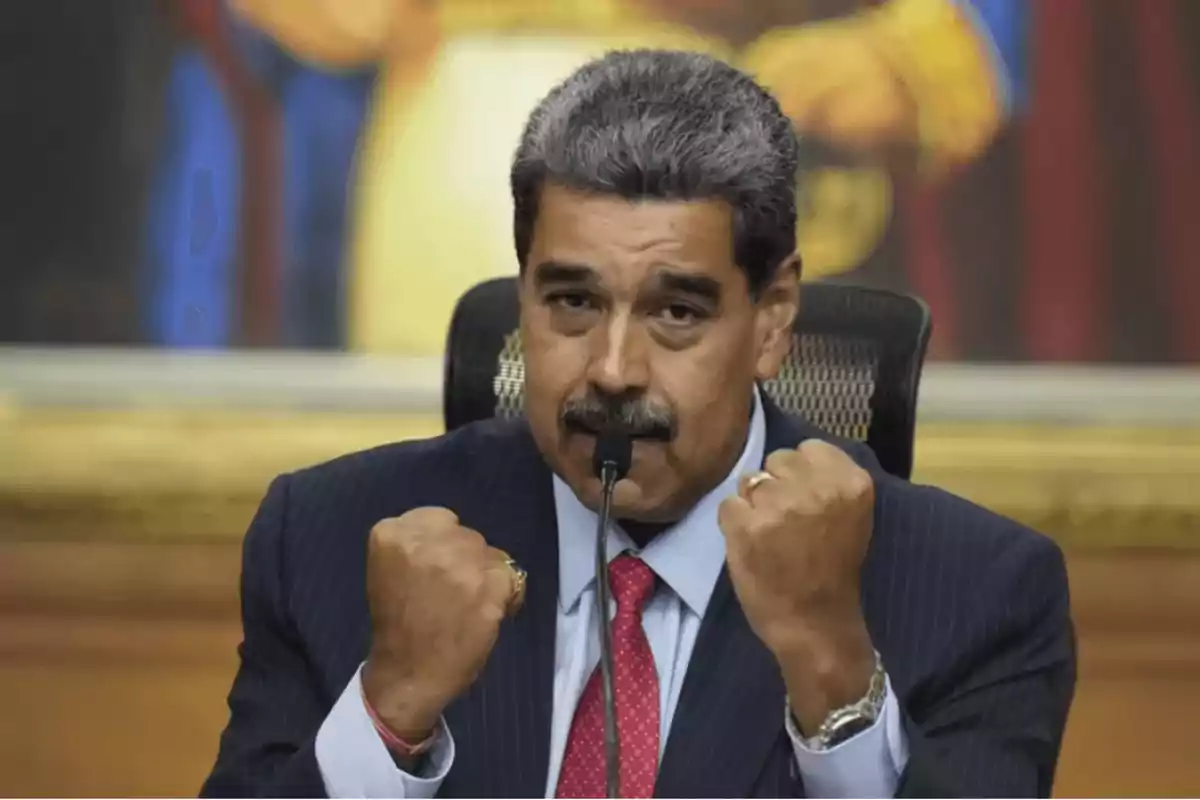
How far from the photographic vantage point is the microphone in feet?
3.22

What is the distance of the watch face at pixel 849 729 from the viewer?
3.74ft

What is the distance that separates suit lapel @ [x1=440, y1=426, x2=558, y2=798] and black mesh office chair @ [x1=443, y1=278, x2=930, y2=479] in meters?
0.18

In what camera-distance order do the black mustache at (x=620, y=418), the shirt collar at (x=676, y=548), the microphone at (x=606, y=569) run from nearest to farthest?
the microphone at (x=606, y=569) → the black mustache at (x=620, y=418) → the shirt collar at (x=676, y=548)

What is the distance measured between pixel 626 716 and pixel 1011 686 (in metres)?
0.31

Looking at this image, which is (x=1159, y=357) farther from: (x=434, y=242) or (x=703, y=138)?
(x=703, y=138)

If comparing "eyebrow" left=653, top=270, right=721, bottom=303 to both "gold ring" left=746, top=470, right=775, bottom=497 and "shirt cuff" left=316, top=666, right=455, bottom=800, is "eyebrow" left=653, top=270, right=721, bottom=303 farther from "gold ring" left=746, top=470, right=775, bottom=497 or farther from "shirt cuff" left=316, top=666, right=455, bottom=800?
"shirt cuff" left=316, top=666, right=455, bottom=800

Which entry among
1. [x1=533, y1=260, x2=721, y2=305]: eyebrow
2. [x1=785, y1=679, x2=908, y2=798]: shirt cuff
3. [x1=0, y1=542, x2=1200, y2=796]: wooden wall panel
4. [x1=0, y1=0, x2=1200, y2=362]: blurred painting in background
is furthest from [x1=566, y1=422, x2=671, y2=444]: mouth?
[x1=0, y1=542, x2=1200, y2=796]: wooden wall panel

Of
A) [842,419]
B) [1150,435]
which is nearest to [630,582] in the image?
[842,419]

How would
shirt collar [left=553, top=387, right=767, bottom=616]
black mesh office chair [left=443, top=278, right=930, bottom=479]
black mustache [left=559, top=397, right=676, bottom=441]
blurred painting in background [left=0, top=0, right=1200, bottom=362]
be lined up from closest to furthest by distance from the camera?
black mustache [left=559, top=397, right=676, bottom=441]
shirt collar [left=553, top=387, right=767, bottom=616]
black mesh office chair [left=443, top=278, right=930, bottom=479]
blurred painting in background [left=0, top=0, right=1200, bottom=362]

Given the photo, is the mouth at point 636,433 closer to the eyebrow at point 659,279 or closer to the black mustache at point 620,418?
the black mustache at point 620,418

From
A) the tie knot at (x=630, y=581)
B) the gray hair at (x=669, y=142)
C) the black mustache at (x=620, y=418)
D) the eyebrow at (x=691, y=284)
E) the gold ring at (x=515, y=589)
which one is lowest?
the tie knot at (x=630, y=581)

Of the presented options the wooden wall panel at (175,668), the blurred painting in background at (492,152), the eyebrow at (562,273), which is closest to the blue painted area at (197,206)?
the blurred painting in background at (492,152)

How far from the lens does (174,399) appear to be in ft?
8.11

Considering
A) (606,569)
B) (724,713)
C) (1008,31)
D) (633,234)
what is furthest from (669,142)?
(1008,31)
